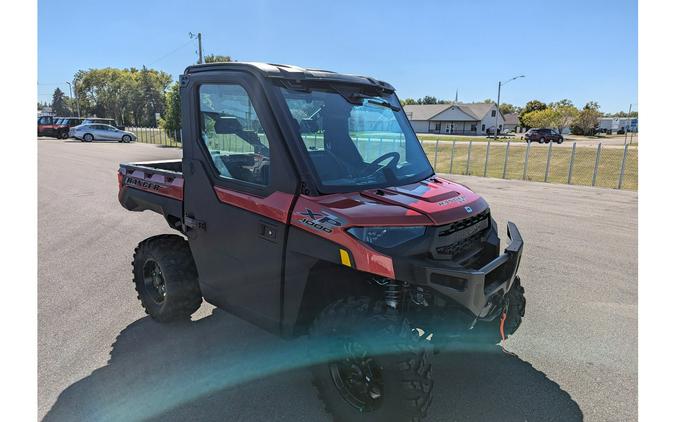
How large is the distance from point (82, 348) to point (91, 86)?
105552 millimetres

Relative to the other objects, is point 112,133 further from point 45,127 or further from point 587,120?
point 587,120

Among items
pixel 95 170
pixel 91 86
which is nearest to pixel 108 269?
pixel 95 170

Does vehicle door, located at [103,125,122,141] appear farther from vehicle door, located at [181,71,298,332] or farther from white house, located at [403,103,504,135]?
white house, located at [403,103,504,135]

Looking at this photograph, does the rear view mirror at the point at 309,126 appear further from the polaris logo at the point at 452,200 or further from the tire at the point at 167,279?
the tire at the point at 167,279

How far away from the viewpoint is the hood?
263 centimetres

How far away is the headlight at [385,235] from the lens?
260 centimetres

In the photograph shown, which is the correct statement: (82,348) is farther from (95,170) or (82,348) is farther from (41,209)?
(95,170)

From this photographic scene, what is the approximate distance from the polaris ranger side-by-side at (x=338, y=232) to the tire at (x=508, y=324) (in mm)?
14

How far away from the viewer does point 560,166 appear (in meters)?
20.5

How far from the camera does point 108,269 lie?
5.81 m

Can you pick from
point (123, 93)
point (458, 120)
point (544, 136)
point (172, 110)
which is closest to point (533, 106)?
point (458, 120)

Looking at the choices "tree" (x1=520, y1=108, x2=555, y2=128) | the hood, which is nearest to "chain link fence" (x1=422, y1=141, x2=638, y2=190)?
the hood

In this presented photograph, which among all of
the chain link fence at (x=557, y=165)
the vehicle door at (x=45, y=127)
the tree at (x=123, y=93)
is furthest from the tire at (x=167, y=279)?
the tree at (x=123, y=93)

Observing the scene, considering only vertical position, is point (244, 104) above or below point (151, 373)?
above
